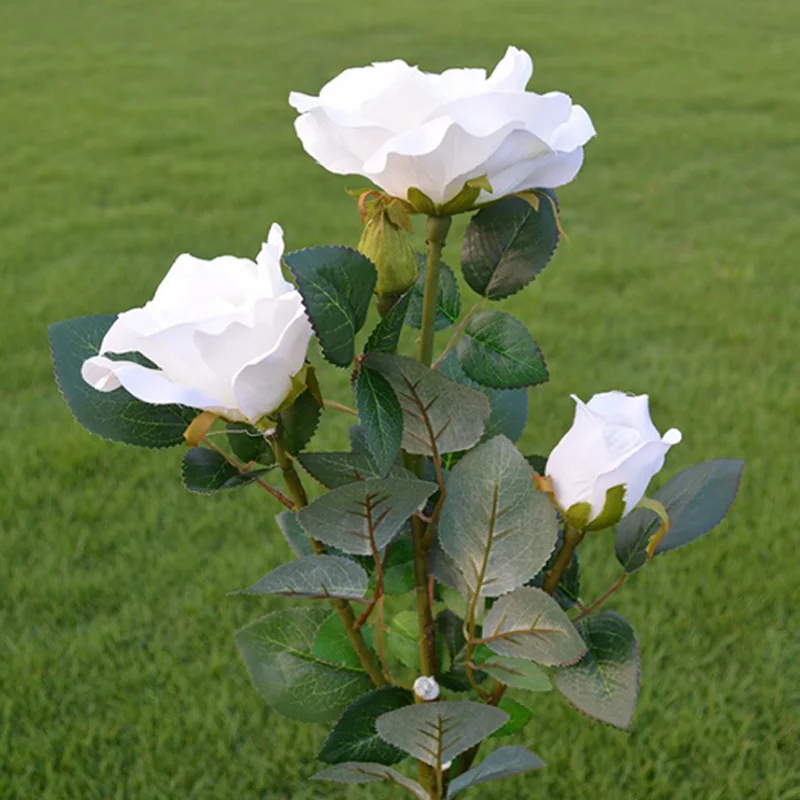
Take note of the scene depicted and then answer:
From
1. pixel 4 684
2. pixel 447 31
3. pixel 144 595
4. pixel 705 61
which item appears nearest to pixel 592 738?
pixel 144 595

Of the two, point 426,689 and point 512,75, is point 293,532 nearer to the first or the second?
point 426,689

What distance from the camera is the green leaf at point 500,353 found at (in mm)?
444

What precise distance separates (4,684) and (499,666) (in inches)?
47.0

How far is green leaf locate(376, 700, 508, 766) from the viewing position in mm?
431

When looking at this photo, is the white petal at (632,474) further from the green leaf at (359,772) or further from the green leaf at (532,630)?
the green leaf at (359,772)

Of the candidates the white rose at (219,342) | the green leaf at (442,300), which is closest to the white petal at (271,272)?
the white rose at (219,342)

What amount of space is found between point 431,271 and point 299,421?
0.09 metres

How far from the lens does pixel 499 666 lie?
487mm

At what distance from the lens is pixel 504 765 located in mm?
519

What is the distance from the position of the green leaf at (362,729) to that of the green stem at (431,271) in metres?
0.21

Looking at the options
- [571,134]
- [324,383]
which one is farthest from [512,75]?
[324,383]

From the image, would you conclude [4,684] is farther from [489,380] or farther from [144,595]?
[489,380]

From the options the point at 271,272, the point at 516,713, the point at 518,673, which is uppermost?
the point at 271,272

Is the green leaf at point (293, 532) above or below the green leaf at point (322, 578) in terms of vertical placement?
below
